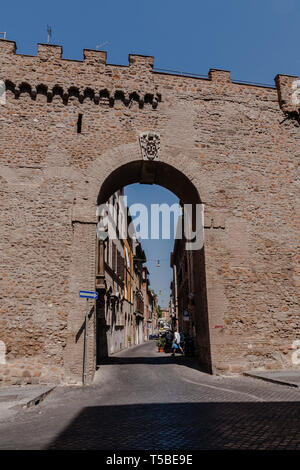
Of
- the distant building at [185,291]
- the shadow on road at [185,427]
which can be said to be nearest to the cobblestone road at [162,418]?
the shadow on road at [185,427]

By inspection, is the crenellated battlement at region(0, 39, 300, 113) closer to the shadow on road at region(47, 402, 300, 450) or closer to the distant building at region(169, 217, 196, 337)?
the shadow on road at region(47, 402, 300, 450)

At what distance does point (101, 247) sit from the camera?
13461 millimetres

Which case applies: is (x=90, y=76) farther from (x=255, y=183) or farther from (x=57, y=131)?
(x=255, y=183)

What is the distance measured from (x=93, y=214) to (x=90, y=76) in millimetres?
5199

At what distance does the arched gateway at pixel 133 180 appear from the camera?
9484 mm

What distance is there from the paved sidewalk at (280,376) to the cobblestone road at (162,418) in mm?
237

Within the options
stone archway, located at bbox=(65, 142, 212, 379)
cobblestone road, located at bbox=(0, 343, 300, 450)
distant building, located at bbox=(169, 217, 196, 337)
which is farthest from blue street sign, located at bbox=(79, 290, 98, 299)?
distant building, located at bbox=(169, 217, 196, 337)

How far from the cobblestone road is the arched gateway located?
187 cm

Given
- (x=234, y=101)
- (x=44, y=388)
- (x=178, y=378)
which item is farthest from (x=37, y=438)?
(x=234, y=101)

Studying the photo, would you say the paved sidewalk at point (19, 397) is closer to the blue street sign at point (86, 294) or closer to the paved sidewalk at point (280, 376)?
the blue street sign at point (86, 294)

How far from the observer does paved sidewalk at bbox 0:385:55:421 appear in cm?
611

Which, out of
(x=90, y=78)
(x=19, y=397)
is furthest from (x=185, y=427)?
(x=90, y=78)

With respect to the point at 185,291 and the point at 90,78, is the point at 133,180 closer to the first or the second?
the point at 90,78

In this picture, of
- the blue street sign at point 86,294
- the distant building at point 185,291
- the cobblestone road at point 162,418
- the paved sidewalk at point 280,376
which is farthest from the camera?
the distant building at point 185,291
